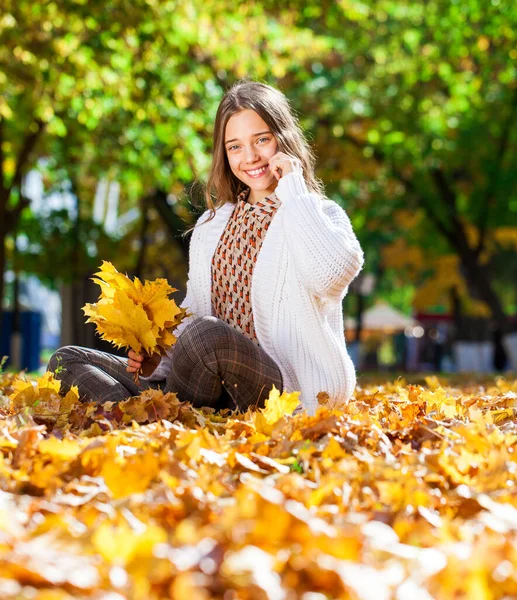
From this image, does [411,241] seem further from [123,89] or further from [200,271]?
[200,271]

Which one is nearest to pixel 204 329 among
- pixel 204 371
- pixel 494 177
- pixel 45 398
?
pixel 204 371

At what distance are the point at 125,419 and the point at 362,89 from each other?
13.7 metres

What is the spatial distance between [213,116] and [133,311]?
1011 cm

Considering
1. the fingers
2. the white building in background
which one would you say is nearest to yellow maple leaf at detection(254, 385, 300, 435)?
the fingers

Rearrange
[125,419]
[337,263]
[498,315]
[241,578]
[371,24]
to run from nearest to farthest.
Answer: [241,578] < [125,419] < [337,263] < [371,24] < [498,315]

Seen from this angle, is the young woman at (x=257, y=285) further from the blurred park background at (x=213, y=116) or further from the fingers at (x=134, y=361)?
the blurred park background at (x=213, y=116)

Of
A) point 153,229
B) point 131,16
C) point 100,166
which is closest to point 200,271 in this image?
point 131,16

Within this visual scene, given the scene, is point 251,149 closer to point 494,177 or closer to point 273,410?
point 273,410

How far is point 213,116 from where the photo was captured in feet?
43.8

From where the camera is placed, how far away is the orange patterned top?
13.5 ft

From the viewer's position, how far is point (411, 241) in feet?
77.9

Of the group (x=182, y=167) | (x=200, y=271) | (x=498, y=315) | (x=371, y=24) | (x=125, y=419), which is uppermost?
(x=371, y=24)

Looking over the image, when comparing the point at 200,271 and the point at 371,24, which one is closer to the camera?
the point at 200,271

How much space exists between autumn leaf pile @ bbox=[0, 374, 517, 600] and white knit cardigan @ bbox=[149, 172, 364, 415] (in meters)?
0.55
